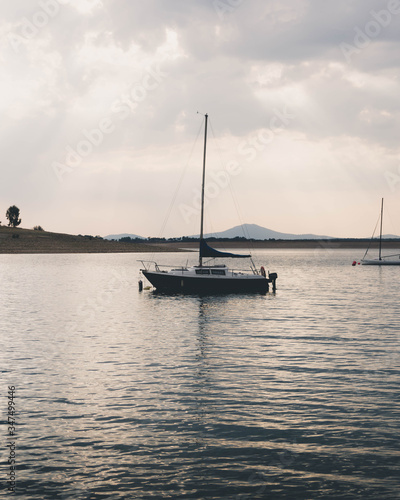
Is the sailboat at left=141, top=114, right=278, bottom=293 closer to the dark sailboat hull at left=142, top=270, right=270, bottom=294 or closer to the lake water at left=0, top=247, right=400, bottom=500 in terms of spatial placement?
the dark sailboat hull at left=142, top=270, right=270, bottom=294

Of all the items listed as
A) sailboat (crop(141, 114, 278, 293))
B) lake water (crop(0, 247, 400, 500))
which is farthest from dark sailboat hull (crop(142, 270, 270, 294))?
lake water (crop(0, 247, 400, 500))

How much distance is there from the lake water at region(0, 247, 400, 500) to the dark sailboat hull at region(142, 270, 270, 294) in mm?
19726

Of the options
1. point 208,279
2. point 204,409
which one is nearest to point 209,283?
point 208,279

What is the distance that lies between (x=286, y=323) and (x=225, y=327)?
4.67 meters

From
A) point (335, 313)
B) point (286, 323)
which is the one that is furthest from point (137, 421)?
point (335, 313)

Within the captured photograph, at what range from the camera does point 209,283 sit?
59469 mm

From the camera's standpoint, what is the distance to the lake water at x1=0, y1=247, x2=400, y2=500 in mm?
12602

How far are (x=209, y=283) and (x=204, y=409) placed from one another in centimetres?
4152

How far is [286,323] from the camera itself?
39469mm

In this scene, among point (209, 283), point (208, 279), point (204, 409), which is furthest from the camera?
point (209, 283)

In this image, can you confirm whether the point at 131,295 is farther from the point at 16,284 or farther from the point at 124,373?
the point at 124,373

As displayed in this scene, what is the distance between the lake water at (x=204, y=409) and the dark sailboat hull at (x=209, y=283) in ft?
64.7

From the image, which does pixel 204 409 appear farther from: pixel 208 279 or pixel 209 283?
pixel 209 283

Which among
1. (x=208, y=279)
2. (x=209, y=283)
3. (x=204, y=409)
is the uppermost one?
(x=208, y=279)
